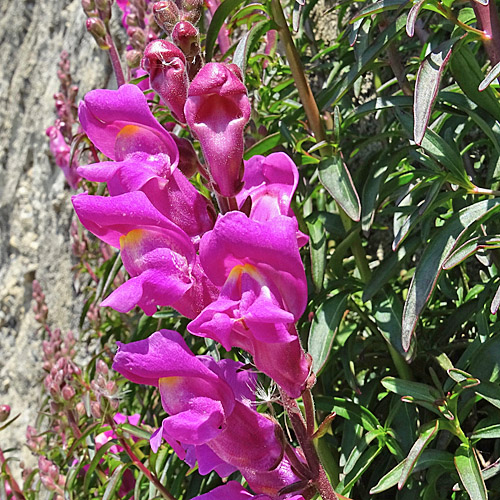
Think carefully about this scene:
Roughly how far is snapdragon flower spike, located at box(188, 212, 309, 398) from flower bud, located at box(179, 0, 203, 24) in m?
0.23

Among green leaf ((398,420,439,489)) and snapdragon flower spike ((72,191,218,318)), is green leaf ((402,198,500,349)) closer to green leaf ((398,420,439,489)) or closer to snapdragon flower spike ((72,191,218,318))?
green leaf ((398,420,439,489))

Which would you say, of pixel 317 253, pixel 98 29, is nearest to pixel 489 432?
pixel 317 253

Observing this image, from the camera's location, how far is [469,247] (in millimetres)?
813

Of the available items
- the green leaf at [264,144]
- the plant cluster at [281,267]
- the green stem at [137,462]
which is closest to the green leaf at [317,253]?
the plant cluster at [281,267]

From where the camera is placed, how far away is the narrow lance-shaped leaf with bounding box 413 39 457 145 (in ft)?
2.58

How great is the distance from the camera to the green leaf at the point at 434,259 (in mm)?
824

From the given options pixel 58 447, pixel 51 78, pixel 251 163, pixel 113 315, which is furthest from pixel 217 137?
pixel 51 78

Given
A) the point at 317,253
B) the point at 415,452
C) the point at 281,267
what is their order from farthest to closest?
the point at 317,253
the point at 415,452
the point at 281,267

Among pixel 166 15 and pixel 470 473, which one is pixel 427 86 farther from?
pixel 470 473

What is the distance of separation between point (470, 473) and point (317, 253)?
0.36 meters

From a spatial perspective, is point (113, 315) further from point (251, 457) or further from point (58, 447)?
point (251, 457)

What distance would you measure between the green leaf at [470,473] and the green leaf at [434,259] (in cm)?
15

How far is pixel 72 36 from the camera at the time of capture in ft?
8.99

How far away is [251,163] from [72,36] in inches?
88.3
